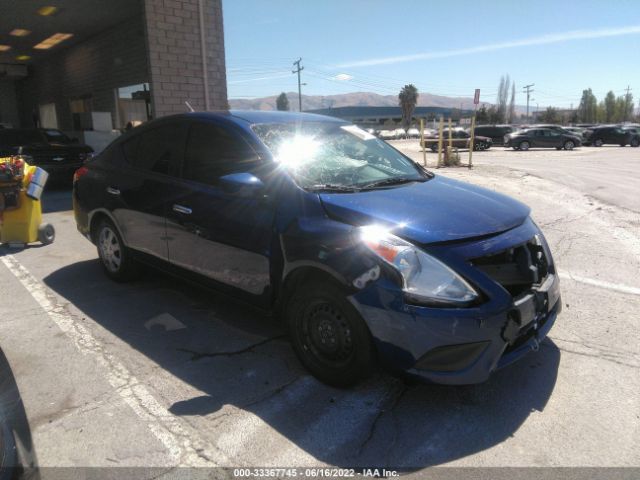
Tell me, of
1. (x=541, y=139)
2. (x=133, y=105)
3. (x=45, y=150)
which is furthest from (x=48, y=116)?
(x=541, y=139)

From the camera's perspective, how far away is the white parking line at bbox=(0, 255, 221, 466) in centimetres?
249

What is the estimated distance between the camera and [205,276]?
12.5ft

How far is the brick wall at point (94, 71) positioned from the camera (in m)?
15.2

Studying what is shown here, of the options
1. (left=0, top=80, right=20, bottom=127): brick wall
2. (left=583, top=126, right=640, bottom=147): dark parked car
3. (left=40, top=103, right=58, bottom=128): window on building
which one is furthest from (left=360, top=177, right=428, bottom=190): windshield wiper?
(left=583, top=126, right=640, bottom=147): dark parked car

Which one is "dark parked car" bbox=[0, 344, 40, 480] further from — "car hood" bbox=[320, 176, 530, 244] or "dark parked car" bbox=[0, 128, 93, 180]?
"dark parked car" bbox=[0, 128, 93, 180]

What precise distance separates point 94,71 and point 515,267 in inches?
740

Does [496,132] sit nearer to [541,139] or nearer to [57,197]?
[541,139]

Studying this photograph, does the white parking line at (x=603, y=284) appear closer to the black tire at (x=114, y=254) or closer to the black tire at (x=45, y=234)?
the black tire at (x=114, y=254)

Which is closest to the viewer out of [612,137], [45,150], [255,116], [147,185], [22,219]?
[255,116]

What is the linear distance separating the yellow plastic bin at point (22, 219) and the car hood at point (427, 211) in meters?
5.28

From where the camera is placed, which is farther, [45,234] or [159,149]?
[45,234]

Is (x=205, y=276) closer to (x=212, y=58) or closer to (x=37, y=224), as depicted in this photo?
(x=37, y=224)

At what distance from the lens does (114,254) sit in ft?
16.2

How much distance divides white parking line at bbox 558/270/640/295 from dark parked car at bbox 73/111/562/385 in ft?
6.65
